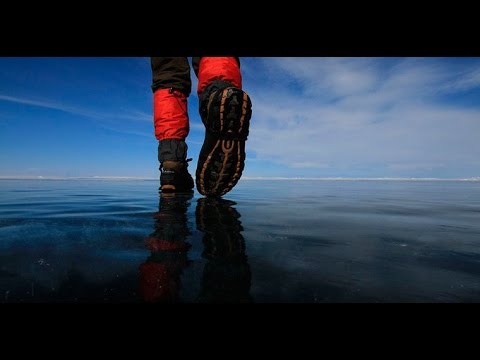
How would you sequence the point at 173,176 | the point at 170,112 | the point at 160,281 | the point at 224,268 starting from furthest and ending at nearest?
the point at 173,176 < the point at 170,112 < the point at 224,268 < the point at 160,281

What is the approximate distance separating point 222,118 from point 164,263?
5.00 feet

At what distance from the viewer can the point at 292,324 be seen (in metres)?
0.48

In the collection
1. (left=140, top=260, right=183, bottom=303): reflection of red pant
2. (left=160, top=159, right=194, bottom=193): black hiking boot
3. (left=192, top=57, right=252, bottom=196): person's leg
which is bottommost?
(left=140, top=260, right=183, bottom=303): reflection of red pant

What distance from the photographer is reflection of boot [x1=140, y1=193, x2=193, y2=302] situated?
2.12ft

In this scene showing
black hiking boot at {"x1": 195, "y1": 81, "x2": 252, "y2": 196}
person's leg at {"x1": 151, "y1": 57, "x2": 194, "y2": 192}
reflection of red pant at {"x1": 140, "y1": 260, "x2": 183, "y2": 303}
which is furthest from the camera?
person's leg at {"x1": 151, "y1": 57, "x2": 194, "y2": 192}

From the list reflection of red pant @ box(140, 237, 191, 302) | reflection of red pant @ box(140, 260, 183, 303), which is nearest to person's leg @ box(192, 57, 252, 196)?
reflection of red pant @ box(140, 237, 191, 302)

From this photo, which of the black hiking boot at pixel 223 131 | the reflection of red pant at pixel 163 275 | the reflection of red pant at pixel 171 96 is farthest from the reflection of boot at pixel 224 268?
the reflection of red pant at pixel 171 96

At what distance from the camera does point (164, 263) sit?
858 mm

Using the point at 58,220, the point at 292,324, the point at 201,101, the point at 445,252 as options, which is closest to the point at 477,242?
the point at 445,252

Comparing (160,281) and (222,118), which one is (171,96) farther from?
Result: (160,281)

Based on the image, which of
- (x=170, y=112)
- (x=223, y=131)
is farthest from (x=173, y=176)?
(x=223, y=131)

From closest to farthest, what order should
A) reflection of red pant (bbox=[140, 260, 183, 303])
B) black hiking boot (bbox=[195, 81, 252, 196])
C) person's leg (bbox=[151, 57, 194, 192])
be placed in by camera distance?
reflection of red pant (bbox=[140, 260, 183, 303])
black hiking boot (bbox=[195, 81, 252, 196])
person's leg (bbox=[151, 57, 194, 192])

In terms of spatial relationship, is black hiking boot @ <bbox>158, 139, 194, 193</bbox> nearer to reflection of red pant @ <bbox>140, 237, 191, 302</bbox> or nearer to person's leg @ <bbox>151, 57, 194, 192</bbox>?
person's leg @ <bbox>151, 57, 194, 192</bbox>
